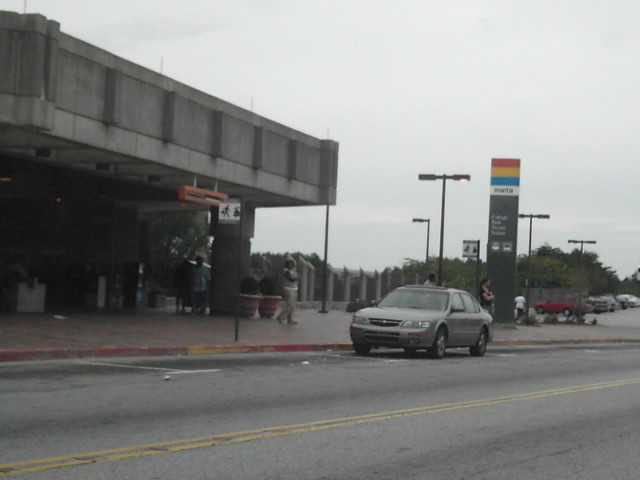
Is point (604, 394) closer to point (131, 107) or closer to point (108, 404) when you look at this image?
point (108, 404)

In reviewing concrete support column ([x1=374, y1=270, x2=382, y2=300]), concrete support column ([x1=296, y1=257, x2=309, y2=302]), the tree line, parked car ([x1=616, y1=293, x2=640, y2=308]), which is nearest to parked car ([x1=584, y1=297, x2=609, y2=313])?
the tree line

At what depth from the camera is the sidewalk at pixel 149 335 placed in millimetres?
17844

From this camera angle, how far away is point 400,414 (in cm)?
1203

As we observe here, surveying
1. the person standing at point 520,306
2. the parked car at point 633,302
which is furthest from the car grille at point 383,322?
the parked car at point 633,302

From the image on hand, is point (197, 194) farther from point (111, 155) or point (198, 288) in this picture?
point (198, 288)

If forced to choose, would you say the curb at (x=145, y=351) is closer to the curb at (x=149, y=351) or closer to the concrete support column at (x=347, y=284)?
the curb at (x=149, y=351)

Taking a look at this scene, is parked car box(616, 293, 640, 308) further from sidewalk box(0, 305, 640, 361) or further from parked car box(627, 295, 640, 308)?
sidewalk box(0, 305, 640, 361)

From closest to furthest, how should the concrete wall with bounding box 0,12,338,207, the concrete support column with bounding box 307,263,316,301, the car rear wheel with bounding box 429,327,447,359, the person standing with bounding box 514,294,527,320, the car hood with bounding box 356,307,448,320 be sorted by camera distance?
1. the concrete wall with bounding box 0,12,338,207
2. the car hood with bounding box 356,307,448,320
3. the car rear wheel with bounding box 429,327,447,359
4. the person standing with bounding box 514,294,527,320
5. the concrete support column with bounding box 307,263,316,301

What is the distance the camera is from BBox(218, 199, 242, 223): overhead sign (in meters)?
21.2

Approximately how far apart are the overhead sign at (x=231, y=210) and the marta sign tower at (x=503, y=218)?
73.5ft

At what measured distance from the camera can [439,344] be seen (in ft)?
72.1

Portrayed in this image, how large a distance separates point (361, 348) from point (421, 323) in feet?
4.73

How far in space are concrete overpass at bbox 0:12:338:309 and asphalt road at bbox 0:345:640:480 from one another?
626 cm

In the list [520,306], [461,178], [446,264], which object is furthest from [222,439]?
[446,264]
